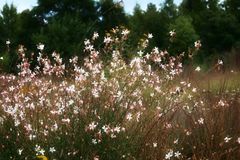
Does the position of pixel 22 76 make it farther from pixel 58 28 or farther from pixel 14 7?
pixel 14 7

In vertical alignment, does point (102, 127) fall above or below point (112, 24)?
below

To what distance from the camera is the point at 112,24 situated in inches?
1054

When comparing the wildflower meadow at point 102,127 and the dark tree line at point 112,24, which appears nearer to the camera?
the wildflower meadow at point 102,127

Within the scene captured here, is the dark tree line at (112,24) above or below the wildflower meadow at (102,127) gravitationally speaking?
above

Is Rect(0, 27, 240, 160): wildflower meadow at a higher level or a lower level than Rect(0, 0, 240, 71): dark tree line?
lower

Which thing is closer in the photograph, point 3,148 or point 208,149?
point 3,148

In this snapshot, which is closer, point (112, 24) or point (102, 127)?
point (102, 127)

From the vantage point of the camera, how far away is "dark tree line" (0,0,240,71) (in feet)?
74.9

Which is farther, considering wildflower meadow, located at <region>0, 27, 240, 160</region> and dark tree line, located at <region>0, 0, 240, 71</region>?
dark tree line, located at <region>0, 0, 240, 71</region>

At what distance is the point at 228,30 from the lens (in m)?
27.3

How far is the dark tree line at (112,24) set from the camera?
74.9 ft

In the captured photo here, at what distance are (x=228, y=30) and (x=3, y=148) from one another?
24079 mm

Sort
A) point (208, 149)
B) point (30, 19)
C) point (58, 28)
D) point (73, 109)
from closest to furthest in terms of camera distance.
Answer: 1. point (73, 109)
2. point (208, 149)
3. point (58, 28)
4. point (30, 19)

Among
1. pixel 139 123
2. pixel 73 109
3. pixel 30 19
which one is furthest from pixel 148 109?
pixel 30 19
